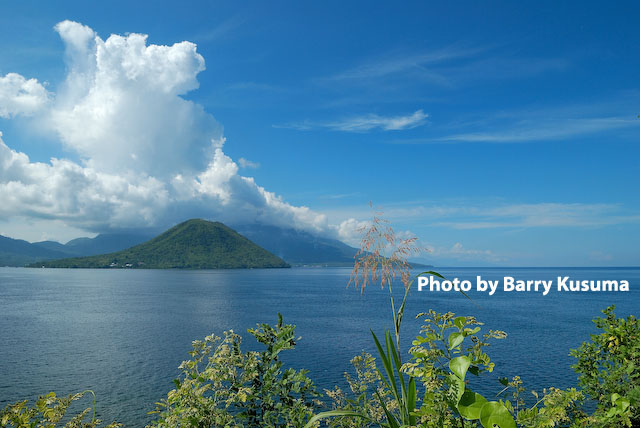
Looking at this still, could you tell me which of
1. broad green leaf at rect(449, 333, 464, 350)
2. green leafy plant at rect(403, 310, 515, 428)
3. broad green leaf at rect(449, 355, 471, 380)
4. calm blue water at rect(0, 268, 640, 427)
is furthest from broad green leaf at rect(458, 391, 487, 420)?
calm blue water at rect(0, 268, 640, 427)

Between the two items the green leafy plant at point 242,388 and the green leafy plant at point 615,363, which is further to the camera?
the green leafy plant at point 615,363

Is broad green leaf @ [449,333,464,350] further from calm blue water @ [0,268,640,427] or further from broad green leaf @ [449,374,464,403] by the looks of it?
calm blue water @ [0,268,640,427]

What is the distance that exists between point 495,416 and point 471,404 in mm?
212

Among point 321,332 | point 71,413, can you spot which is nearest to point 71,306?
point 321,332

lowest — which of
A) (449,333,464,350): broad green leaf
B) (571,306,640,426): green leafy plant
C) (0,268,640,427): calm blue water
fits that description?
(0,268,640,427): calm blue water

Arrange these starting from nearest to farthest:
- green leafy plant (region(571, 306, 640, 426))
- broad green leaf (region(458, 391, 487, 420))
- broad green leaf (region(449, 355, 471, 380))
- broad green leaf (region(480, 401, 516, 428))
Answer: broad green leaf (region(480, 401, 516, 428)) → broad green leaf (region(458, 391, 487, 420)) → broad green leaf (region(449, 355, 471, 380)) → green leafy plant (region(571, 306, 640, 426))

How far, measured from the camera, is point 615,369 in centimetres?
634

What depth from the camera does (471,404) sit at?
7.68 ft

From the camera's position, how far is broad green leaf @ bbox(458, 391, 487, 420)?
2232 millimetres

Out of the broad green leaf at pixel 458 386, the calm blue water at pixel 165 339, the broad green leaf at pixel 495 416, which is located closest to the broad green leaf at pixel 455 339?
the broad green leaf at pixel 458 386

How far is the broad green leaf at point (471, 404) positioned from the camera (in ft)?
7.32

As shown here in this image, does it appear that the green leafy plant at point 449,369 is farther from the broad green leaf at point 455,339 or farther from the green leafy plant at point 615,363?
the green leafy plant at point 615,363

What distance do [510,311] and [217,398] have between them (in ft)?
265

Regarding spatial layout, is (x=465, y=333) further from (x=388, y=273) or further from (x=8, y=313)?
(x=8, y=313)
